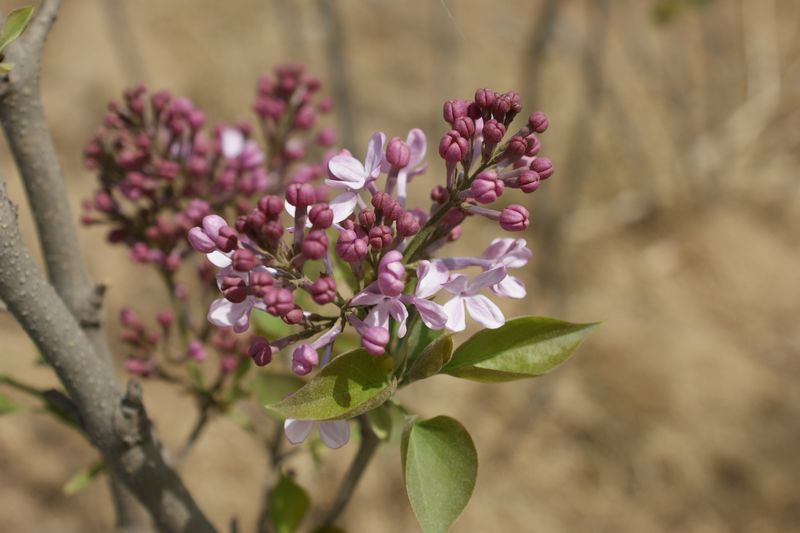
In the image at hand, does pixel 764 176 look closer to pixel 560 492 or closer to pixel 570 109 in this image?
pixel 570 109

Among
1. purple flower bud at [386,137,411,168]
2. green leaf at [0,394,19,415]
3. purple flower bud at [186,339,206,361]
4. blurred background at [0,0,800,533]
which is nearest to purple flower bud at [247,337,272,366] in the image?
purple flower bud at [386,137,411,168]

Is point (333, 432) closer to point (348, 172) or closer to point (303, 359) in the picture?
point (303, 359)

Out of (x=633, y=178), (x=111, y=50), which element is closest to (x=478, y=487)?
(x=633, y=178)

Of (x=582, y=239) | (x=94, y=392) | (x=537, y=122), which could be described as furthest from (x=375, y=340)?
(x=582, y=239)

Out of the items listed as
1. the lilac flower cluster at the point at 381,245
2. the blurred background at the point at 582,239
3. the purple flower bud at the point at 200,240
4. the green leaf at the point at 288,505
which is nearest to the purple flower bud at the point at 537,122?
the lilac flower cluster at the point at 381,245

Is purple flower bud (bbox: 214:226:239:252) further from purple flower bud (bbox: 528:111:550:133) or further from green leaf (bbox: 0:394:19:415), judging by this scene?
green leaf (bbox: 0:394:19:415)

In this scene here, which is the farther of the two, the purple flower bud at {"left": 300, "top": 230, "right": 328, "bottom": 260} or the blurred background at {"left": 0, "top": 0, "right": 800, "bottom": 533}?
the blurred background at {"left": 0, "top": 0, "right": 800, "bottom": 533}
